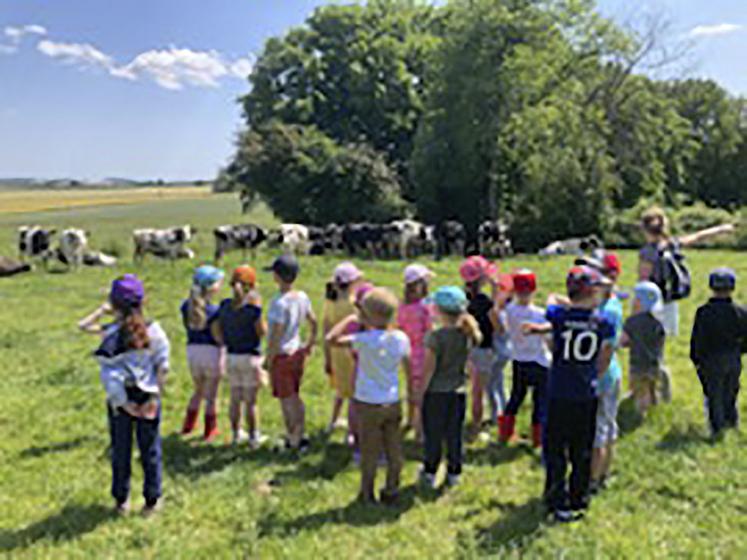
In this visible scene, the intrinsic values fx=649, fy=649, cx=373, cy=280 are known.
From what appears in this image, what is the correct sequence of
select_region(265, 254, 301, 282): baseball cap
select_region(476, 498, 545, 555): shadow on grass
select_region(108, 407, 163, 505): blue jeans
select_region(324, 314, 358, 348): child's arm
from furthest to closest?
select_region(265, 254, 301, 282): baseball cap, select_region(324, 314, 358, 348): child's arm, select_region(108, 407, 163, 505): blue jeans, select_region(476, 498, 545, 555): shadow on grass

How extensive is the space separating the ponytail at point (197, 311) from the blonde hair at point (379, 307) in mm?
1778

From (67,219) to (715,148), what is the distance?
159 feet

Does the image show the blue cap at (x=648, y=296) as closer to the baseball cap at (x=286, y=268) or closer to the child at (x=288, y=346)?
the child at (x=288, y=346)

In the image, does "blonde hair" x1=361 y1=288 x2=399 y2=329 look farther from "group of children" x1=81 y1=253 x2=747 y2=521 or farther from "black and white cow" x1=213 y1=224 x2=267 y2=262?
"black and white cow" x1=213 y1=224 x2=267 y2=262

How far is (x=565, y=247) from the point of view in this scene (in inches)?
906

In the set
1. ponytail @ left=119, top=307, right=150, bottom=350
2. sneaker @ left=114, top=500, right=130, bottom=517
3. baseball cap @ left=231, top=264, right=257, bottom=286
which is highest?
baseball cap @ left=231, top=264, right=257, bottom=286

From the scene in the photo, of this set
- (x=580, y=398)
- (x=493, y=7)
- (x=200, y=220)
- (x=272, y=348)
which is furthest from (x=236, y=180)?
(x=580, y=398)

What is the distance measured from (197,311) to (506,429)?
2.98 meters

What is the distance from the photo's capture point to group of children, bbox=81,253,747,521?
14.5 ft

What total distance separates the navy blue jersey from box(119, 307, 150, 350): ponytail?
2.81 m

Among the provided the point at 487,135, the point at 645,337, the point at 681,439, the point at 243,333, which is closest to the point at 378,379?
the point at 243,333

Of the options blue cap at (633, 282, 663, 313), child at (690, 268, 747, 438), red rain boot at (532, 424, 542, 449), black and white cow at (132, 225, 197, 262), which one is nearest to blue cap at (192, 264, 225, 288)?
red rain boot at (532, 424, 542, 449)

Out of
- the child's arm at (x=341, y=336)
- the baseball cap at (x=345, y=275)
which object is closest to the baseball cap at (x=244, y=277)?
the baseball cap at (x=345, y=275)

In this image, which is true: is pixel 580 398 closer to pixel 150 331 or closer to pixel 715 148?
pixel 150 331
